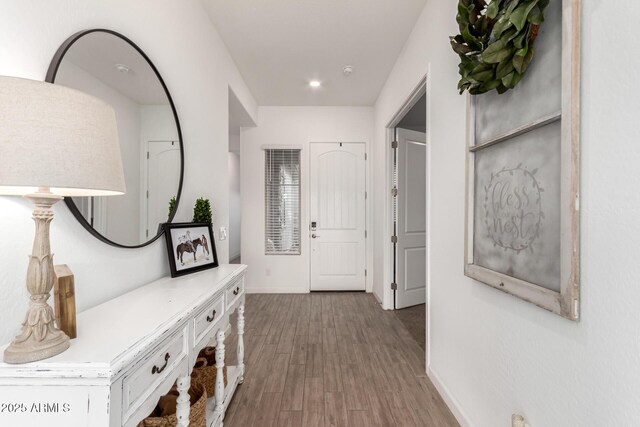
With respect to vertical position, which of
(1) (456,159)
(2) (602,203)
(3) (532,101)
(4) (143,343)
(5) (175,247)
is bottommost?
(4) (143,343)

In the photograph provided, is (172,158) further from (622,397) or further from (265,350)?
(622,397)

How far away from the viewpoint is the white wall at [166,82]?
0.90 meters

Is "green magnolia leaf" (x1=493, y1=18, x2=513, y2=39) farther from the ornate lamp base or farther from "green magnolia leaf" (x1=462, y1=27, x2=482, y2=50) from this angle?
the ornate lamp base

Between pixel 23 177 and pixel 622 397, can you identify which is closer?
pixel 23 177

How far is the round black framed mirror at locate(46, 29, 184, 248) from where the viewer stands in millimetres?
1122

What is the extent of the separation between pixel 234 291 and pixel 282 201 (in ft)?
8.71

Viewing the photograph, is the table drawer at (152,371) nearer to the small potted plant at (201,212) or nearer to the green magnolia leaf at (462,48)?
the small potted plant at (201,212)

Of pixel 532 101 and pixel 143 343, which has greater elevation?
pixel 532 101

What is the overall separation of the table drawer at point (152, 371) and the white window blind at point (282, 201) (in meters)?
3.28

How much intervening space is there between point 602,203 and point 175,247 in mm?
1828

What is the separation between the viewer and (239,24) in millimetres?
2451

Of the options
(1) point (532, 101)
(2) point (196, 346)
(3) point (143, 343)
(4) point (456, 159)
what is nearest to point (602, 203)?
(1) point (532, 101)

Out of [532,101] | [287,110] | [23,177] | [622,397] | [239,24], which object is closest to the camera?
[23,177]

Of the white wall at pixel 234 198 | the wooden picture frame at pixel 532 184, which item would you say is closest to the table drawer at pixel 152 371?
the wooden picture frame at pixel 532 184
